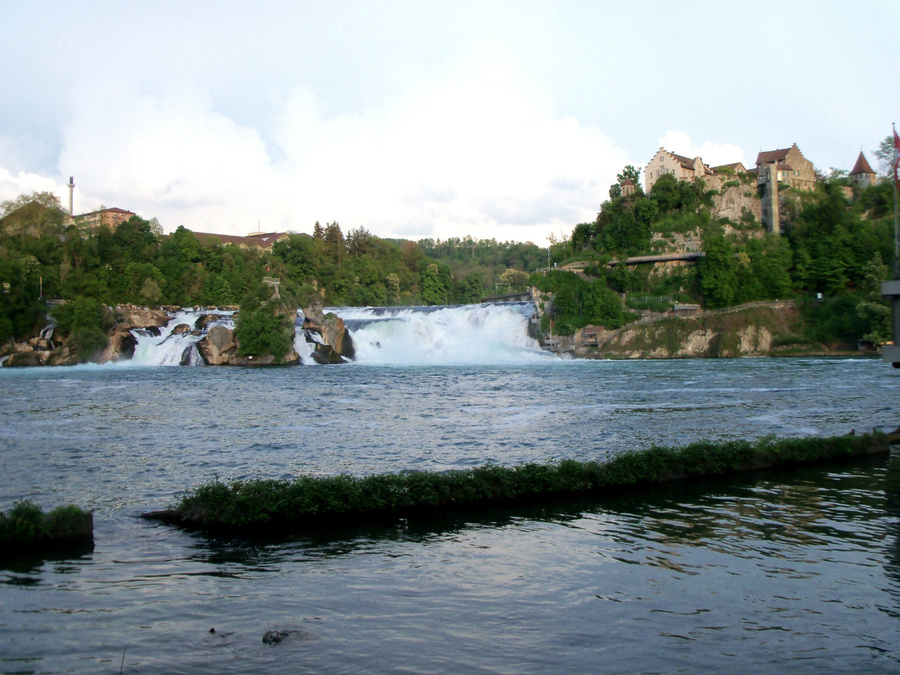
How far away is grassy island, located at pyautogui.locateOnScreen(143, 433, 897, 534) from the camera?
37.3 ft

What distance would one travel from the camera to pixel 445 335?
61719 mm

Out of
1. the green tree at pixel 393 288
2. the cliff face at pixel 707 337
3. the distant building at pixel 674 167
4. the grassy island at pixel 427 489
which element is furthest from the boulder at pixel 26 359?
the distant building at pixel 674 167

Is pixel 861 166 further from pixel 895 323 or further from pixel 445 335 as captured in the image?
pixel 895 323

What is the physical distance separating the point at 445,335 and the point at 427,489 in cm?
4952

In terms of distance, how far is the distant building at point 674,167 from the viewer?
8231 cm

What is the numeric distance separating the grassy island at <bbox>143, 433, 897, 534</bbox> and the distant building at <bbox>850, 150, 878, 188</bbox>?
278 ft

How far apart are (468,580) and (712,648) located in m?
3.09

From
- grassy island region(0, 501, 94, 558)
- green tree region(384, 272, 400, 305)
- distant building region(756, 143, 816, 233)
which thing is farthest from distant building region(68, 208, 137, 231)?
grassy island region(0, 501, 94, 558)

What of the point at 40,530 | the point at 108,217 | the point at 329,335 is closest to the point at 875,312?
the point at 329,335

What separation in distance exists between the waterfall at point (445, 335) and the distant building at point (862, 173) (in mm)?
50208

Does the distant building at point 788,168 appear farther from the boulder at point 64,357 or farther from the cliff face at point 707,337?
the boulder at point 64,357

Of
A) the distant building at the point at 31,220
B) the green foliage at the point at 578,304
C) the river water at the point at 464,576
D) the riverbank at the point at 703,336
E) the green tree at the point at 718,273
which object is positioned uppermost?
the distant building at the point at 31,220

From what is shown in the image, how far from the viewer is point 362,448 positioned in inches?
781

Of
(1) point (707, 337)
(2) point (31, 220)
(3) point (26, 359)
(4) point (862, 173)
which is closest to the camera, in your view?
(3) point (26, 359)
